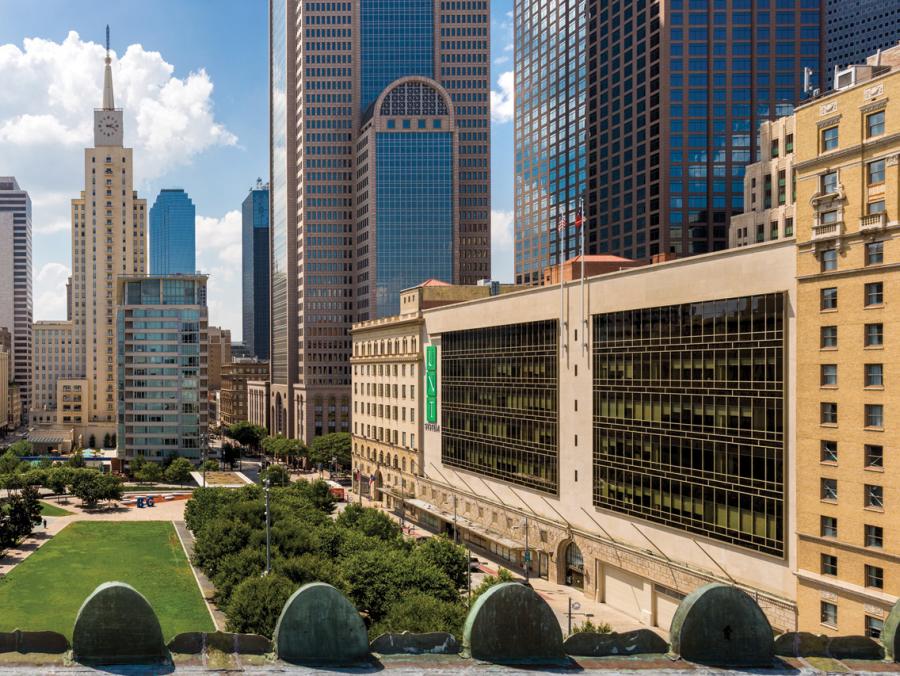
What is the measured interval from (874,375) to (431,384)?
62.5 m

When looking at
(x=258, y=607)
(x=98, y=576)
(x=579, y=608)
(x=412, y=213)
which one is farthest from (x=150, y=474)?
(x=258, y=607)

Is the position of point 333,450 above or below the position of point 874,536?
below

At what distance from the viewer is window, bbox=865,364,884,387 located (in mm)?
43469

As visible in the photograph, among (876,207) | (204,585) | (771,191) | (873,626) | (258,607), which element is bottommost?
(204,585)

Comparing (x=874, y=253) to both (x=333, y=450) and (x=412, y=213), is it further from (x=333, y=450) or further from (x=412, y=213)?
(x=412, y=213)

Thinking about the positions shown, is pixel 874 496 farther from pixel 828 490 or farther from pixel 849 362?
pixel 849 362

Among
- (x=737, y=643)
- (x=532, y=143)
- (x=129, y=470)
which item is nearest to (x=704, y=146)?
(x=532, y=143)

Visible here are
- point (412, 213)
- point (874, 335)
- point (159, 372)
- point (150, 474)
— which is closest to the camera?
point (874, 335)

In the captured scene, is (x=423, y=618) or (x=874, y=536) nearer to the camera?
(x=423, y=618)

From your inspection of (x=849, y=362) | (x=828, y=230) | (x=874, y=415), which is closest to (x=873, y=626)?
(x=874, y=415)

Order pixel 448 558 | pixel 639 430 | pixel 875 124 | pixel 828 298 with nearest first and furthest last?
pixel 875 124 → pixel 828 298 → pixel 448 558 → pixel 639 430

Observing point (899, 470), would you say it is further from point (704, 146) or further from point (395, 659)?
point (704, 146)

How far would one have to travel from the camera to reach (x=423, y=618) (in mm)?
41219

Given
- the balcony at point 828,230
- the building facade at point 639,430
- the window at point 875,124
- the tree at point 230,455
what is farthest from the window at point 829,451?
the tree at point 230,455
